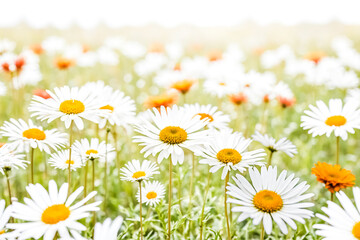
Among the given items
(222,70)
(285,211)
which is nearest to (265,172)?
(285,211)

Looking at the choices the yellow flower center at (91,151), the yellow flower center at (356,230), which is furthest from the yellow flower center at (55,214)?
the yellow flower center at (356,230)

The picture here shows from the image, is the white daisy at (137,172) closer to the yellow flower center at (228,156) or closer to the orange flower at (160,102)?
the yellow flower center at (228,156)

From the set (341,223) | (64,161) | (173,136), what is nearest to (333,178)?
(341,223)

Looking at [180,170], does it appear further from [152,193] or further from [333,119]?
[333,119]

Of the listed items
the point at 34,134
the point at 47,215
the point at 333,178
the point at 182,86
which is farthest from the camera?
the point at 182,86

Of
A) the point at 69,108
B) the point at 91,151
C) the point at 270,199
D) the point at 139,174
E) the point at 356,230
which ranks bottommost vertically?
the point at 356,230

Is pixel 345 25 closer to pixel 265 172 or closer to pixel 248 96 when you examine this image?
pixel 248 96

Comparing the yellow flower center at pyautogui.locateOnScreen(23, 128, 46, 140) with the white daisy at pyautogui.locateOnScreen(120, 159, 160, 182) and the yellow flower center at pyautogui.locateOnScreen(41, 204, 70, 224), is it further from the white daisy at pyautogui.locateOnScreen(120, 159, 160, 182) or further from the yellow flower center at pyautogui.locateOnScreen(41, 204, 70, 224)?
the yellow flower center at pyautogui.locateOnScreen(41, 204, 70, 224)
